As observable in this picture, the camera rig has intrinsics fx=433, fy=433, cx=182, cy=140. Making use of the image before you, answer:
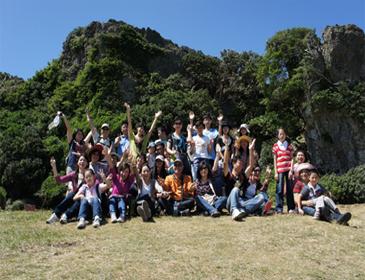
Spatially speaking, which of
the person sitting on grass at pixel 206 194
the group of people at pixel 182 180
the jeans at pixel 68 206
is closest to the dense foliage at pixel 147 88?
the group of people at pixel 182 180

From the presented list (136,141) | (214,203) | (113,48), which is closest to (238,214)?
(214,203)

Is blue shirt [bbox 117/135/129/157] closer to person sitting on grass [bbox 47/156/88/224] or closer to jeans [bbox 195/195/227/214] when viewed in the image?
person sitting on grass [bbox 47/156/88/224]

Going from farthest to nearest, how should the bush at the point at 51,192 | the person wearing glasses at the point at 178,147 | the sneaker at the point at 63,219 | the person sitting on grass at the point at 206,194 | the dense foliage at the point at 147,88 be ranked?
the dense foliage at the point at 147,88 < the bush at the point at 51,192 < the person wearing glasses at the point at 178,147 < the person sitting on grass at the point at 206,194 < the sneaker at the point at 63,219

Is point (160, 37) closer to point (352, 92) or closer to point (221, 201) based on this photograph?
point (352, 92)

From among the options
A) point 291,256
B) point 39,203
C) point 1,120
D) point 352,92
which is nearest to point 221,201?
point 291,256

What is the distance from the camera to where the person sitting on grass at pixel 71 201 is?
32.1 feet

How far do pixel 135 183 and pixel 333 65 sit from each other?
19.6 metres

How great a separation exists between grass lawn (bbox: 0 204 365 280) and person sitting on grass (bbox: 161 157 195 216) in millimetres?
413

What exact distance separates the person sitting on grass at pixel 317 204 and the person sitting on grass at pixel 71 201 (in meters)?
5.14

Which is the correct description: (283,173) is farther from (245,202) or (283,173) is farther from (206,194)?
(206,194)

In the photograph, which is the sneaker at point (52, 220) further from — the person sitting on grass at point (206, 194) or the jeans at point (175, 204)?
the person sitting on grass at point (206, 194)

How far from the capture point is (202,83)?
113 feet

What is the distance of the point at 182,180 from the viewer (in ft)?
34.6

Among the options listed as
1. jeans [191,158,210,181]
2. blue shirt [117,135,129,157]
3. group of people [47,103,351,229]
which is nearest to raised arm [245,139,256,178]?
group of people [47,103,351,229]
